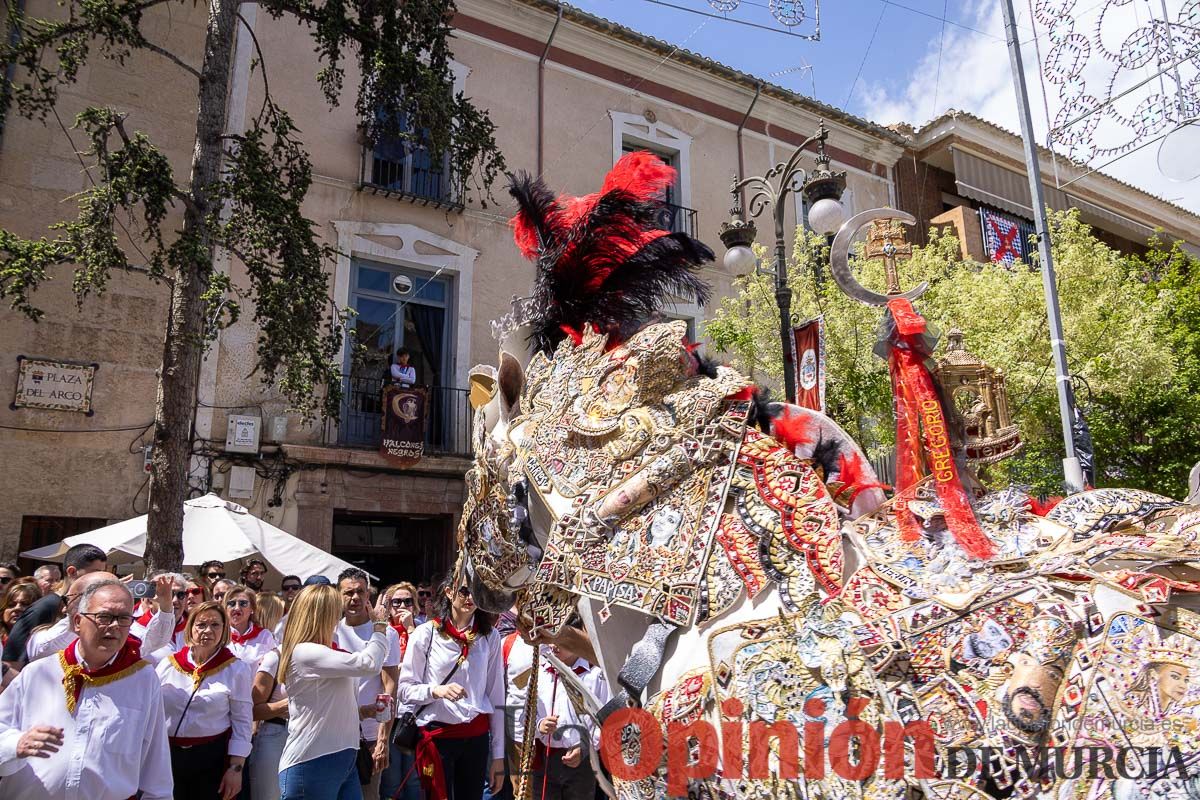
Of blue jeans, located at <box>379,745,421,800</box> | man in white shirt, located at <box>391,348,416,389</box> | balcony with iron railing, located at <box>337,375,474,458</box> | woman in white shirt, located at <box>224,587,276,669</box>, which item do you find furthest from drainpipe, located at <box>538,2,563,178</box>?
blue jeans, located at <box>379,745,421,800</box>

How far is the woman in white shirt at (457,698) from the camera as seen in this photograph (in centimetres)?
506

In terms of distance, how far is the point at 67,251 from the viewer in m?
7.46

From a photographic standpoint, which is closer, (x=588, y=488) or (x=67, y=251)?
(x=588, y=488)

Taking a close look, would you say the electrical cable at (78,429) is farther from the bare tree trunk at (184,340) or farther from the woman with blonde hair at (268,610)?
the woman with blonde hair at (268,610)

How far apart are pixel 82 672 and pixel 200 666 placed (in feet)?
4.26

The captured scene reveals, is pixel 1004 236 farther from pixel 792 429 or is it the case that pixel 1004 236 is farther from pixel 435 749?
pixel 792 429

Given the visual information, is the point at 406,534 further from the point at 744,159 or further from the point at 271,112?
the point at 744,159

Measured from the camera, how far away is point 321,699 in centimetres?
442

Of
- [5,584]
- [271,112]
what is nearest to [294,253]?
[271,112]

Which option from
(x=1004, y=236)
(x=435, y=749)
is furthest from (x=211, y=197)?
(x=1004, y=236)

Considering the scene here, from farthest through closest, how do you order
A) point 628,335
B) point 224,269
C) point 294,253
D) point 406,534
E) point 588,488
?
point 406,534 → point 224,269 → point 294,253 → point 628,335 → point 588,488

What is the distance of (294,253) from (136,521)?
10.1 ft

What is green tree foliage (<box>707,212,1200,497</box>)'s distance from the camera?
1141 cm

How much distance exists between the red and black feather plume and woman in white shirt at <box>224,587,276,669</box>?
3.71 m
